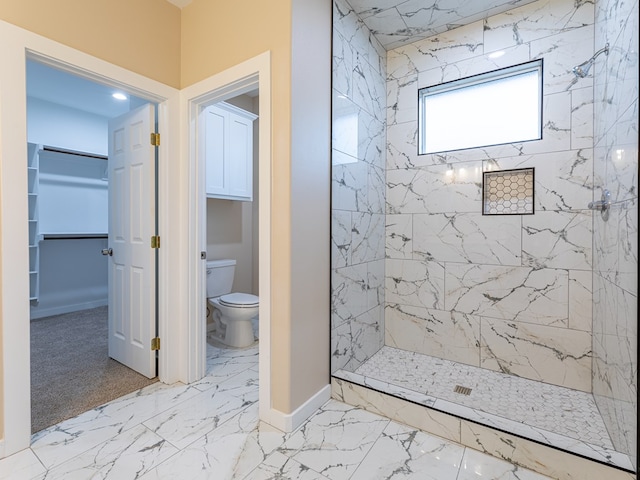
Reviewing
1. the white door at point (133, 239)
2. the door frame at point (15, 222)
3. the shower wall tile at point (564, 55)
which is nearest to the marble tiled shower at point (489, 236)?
the shower wall tile at point (564, 55)

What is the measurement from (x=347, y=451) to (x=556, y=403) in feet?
4.41

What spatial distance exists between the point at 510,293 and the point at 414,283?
0.71 m

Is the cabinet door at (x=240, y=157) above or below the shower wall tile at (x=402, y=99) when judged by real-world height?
below

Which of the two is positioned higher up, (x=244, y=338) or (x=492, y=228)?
(x=492, y=228)

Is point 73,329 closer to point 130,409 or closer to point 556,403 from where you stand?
point 130,409

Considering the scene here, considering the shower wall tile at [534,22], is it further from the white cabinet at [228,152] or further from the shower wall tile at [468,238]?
the white cabinet at [228,152]

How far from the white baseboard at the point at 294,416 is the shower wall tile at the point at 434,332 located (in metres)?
1.09

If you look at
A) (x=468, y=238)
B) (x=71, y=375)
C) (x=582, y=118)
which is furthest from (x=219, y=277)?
(x=582, y=118)

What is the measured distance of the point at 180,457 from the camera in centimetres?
160

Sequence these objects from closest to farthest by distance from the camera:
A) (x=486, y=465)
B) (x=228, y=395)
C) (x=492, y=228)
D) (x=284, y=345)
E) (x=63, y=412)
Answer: (x=486, y=465), (x=284, y=345), (x=63, y=412), (x=228, y=395), (x=492, y=228)

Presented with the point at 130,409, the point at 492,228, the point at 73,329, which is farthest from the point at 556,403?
the point at 73,329

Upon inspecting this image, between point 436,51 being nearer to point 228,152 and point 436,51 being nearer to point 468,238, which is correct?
point 468,238

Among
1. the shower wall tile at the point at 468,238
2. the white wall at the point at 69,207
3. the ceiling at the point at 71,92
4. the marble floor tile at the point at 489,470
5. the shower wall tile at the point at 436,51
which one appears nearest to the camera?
the marble floor tile at the point at 489,470

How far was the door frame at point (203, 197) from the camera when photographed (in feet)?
6.11
